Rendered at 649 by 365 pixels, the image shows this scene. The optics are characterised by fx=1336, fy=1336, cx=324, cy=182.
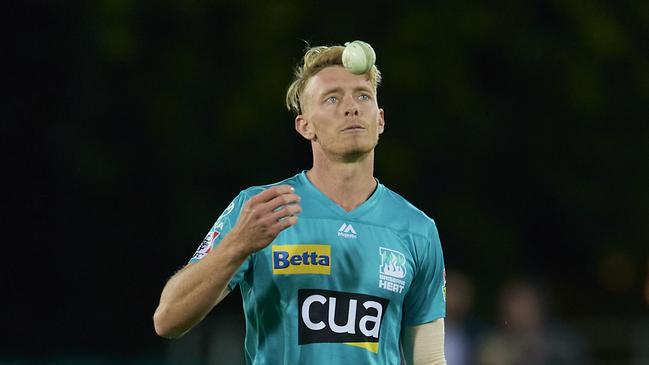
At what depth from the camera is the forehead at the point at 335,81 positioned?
585cm

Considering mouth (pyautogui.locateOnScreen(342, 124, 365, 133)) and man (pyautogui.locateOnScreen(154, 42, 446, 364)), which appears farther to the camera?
mouth (pyautogui.locateOnScreen(342, 124, 365, 133))

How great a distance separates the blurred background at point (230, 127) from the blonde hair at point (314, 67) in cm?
961

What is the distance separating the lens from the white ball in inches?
225

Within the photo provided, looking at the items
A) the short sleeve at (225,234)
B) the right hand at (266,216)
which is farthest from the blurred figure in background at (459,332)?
the right hand at (266,216)

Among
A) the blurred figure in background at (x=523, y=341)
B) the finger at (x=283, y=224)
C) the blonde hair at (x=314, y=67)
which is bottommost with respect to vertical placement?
the finger at (x=283, y=224)

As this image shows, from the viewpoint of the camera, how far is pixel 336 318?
18.3 ft

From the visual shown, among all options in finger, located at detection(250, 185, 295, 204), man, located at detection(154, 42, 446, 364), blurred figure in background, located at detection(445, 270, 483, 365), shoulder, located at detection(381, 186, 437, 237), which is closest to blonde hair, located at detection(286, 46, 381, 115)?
man, located at detection(154, 42, 446, 364)

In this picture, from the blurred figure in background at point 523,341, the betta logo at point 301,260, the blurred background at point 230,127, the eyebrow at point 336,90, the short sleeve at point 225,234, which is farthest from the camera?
the blurred background at point 230,127

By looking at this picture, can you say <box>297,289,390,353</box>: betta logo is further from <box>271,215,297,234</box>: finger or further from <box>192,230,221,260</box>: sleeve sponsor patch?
<box>271,215,297,234</box>: finger

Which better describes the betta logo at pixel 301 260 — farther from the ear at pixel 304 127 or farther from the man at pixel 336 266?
the ear at pixel 304 127

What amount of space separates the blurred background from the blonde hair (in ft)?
31.5

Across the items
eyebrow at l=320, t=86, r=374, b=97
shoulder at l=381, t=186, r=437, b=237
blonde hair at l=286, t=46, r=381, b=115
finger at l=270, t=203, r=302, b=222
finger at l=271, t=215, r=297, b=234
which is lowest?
finger at l=271, t=215, r=297, b=234

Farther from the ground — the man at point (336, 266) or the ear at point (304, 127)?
the ear at point (304, 127)

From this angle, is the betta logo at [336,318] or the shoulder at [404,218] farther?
the shoulder at [404,218]
